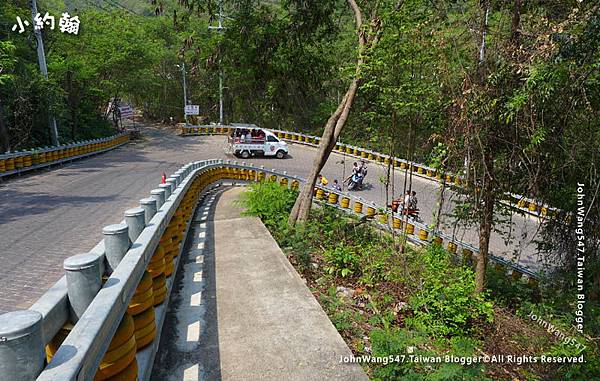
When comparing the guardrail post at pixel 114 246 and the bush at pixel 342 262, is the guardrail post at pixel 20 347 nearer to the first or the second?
the guardrail post at pixel 114 246

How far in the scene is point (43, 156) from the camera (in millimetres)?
17125

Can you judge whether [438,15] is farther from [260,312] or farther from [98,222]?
[98,222]

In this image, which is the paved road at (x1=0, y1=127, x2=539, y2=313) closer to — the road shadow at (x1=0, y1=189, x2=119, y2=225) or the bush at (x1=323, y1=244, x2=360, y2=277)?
the road shadow at (x1=0, y1=189, x2=119, y2=225)

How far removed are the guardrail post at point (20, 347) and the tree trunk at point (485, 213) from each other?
6605mm

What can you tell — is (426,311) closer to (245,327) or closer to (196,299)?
(245,327)

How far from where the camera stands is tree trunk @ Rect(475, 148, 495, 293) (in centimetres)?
694

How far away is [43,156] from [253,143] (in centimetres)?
1158

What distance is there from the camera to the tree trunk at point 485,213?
22.8ft

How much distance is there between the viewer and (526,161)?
6.76 metres

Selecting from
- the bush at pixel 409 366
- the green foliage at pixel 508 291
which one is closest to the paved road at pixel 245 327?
the bush at pixel 409 366

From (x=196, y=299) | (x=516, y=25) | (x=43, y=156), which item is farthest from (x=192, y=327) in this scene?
(x=43, y=156)

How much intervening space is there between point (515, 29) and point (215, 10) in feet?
28.3

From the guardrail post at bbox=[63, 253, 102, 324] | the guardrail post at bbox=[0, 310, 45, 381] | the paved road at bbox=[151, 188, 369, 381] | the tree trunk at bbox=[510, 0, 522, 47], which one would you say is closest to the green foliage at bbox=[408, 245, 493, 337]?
the paved road at bbox=[151, 188, 369, 381]

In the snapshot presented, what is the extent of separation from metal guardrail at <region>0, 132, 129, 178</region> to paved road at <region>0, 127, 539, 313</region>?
1.40ft
